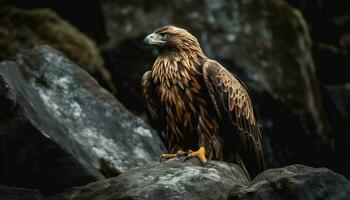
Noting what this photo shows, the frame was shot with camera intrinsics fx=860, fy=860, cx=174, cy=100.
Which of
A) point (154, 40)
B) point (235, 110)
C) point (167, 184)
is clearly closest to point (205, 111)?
point (235, 110)

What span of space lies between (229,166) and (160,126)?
5.23 feet

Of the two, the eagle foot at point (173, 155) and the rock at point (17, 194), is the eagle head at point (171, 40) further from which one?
the rock at point (17, 194)

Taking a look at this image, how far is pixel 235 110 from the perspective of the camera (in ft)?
29.0

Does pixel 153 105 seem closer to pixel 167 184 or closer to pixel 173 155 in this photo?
pixel 173 155

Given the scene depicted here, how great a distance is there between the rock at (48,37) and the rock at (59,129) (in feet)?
7.15

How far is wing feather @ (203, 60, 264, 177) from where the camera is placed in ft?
28.6

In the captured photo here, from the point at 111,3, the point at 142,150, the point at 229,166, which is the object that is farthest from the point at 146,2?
the point at 229,166

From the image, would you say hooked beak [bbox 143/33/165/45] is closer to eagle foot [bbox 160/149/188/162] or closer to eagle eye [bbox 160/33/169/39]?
eagle eye [bbox 160/33/169/39]

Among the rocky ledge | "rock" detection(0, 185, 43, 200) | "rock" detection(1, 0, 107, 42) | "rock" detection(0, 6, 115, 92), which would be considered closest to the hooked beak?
the rocky ledge

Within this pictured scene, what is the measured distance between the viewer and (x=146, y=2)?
13906mm

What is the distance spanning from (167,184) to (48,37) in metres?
6.49

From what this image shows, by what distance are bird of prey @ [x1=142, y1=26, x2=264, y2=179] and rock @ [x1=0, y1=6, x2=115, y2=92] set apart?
3820 mm

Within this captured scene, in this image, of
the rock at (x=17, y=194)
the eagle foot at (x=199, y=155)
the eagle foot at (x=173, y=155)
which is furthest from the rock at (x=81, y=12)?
the rock at (x=17, y=194)

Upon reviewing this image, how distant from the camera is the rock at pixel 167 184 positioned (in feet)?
22.6
